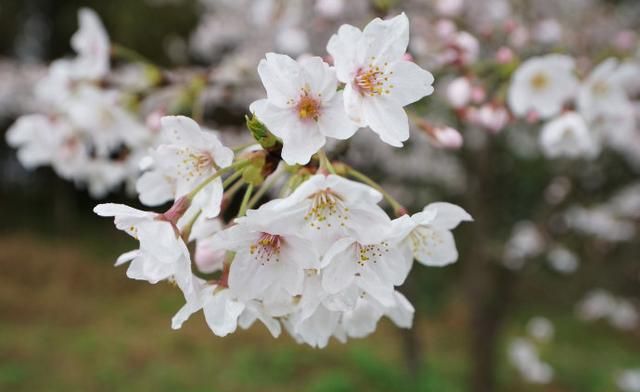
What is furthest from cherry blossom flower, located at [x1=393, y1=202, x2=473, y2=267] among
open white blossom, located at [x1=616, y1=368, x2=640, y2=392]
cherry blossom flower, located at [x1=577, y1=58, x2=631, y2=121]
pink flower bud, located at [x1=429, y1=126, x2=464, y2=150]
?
open white blossom, located at [x1=616, y1=368, x2=640, y2=392]

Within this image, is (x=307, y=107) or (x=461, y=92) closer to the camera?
(x=307, y=107)

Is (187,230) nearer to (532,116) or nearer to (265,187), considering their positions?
(265,187)

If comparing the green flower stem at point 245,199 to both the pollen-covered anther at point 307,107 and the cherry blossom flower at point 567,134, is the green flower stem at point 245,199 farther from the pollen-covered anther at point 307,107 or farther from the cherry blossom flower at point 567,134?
the cherry blossom flower at point 567,134

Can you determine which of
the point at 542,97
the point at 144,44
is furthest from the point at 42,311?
the point at 542,97

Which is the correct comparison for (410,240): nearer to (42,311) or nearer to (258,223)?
(258,223)

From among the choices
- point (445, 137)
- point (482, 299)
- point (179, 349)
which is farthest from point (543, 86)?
point (179, 349)

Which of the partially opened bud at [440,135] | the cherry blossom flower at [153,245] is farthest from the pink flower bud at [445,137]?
the cherry blossom flower at [153,245]
